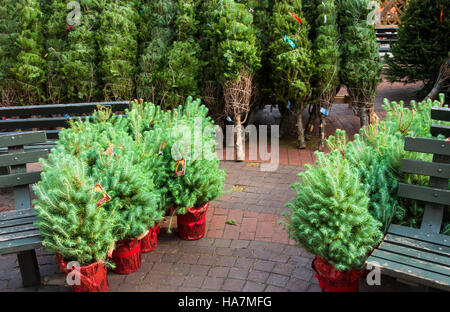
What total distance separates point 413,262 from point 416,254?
12 cm

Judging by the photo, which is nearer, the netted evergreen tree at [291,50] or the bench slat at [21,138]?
the bench slat at [21,138]

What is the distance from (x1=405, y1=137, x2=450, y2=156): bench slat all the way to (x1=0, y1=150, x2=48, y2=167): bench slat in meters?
3.19

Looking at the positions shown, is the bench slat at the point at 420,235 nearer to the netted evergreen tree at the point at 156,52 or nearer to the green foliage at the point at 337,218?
the green foliage at the point at 337,218

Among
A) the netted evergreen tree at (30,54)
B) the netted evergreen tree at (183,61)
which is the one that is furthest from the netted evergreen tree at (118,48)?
the netted evergreen tree at (30,54)

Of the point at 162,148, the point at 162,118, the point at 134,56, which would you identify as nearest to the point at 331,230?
the point at 162,148

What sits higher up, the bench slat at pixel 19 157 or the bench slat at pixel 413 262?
the bench slat at pixel 19 157

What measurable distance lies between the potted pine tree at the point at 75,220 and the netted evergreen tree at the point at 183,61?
3343 mm

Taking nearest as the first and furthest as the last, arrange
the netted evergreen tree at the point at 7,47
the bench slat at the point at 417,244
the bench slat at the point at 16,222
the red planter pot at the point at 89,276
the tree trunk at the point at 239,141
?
1. the bench slat at the point at 417,244
2. the red planter pot at the point at 89,276
3. the bench slat at the point at 16,222
4. the tree trunk at the point at 239,141
5. the netted evergreen tree at the point at 7,47

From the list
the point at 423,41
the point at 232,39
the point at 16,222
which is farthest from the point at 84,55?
the point at 423,41

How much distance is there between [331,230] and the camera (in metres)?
2.80

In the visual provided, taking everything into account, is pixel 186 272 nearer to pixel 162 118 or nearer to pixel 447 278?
pixel 162 118

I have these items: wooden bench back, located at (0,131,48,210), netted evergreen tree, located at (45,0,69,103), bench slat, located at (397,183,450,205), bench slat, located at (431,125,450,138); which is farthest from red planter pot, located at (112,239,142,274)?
netted evergreen tree, located at (45,0,69,103)

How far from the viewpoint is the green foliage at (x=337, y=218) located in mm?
2773
